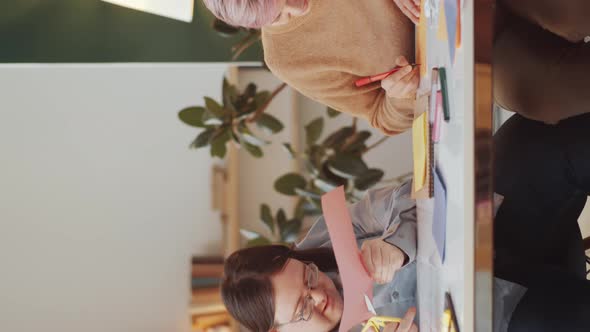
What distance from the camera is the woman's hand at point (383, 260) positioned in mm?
1176

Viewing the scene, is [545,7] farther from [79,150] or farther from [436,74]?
[79,150]

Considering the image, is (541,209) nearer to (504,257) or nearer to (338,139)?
(504,257)

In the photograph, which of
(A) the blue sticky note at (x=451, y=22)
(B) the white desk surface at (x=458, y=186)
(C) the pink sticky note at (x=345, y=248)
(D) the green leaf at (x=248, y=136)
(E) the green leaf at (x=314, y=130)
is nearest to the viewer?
(B) the white desk surface at (x=458, y=186)

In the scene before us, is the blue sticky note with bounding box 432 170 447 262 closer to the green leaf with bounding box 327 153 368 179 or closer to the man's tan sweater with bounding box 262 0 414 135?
the man's tan sweater with bounding box 262 0 414 135

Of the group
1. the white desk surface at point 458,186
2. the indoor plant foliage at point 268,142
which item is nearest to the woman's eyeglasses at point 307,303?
the white desk surface at point 458,186

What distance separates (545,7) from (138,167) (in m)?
2.79

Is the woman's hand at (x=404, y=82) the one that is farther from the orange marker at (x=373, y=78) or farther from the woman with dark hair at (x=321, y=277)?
the woman with dark hair at (x=321, y=277)

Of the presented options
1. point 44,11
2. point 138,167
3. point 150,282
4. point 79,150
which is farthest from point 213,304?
point 44,11

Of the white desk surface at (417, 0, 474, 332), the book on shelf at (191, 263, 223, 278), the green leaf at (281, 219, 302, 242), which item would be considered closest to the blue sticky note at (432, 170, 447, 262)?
the white desk surface at (417, 0, 474, 332)

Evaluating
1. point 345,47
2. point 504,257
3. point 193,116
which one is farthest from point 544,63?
point 193,116

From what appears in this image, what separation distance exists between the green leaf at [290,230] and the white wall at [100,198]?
1.06m

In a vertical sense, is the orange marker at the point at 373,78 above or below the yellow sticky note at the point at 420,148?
above

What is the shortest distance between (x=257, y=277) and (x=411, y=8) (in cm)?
60

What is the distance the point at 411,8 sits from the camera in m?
1.29
